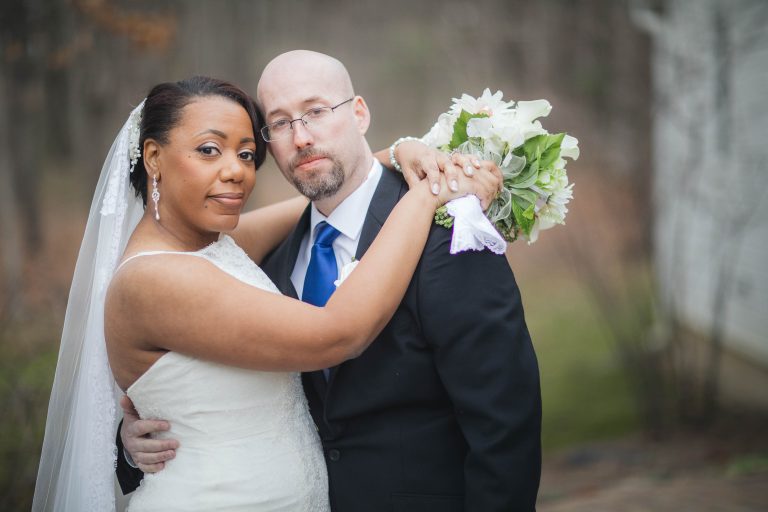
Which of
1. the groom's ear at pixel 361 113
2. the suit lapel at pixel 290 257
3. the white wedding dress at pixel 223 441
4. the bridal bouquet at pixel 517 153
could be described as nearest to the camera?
the white wedding dress at pixel 223 441

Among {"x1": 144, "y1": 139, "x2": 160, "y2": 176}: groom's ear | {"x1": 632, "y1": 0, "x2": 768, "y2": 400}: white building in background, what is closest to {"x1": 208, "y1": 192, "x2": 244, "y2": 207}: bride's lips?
{"x1": 144, "y1": 139, "x2": 160, "y2": 176}: groom's ear

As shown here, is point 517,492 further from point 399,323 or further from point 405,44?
point 405,44

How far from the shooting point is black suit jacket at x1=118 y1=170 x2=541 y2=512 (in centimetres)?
Answer: 246

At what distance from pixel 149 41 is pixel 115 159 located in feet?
23.8

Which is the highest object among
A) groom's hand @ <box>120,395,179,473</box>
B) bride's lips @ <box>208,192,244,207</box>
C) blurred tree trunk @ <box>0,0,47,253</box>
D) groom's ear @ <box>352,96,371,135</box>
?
blurred tree trunk @ <box>0,0,47,253</box>

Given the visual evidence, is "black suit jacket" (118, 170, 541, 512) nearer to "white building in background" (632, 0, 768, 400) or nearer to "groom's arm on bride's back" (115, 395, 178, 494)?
"groom's arm on bride's back" (115, 395, 178, 494)

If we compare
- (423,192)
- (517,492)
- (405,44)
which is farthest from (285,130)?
(405,44)

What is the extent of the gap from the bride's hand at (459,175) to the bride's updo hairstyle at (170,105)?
718 mm

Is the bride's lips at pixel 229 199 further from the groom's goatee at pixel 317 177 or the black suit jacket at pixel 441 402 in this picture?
the black suit jacket at pixel 441 402

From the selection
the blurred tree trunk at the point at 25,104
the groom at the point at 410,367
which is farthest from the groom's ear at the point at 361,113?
the blurred tree trunk at the point at 25,104

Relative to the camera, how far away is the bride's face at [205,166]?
102 inches

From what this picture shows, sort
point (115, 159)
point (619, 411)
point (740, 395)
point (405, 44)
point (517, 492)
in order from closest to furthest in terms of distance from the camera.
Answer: point (517, 492) → point (115, 159) → point (740, 395) → point (619, 411) → point (405, 44)

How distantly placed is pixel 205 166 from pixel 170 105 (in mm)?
287

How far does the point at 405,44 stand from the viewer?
2480 centimetres
